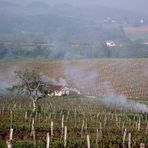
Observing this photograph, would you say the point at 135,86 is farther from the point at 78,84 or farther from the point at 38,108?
the point at 38,108

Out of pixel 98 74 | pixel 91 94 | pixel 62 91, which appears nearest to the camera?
pixel 62 91

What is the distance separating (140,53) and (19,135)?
15192 centimetres

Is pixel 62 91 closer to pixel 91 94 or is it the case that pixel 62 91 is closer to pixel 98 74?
pixel 91 94

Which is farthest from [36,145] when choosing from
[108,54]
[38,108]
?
[108,54]

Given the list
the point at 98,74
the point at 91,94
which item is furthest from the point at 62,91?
the point at 98,74

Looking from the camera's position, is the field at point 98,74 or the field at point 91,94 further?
the field at point 98,74

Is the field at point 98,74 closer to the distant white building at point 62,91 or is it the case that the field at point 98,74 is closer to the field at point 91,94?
the field at point 91,94

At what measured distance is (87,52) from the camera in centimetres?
16675

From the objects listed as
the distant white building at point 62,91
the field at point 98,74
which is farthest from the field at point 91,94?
the distant white building at point 62,91

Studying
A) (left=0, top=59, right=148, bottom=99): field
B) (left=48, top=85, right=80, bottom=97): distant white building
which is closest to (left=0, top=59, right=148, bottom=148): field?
(left=0, top=59, right=148, bottom=99): field

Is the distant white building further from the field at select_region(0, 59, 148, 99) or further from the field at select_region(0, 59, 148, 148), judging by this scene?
the field at select_region(0, 59, 148, 99)

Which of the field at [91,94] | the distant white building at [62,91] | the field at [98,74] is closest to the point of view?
the field at [91,94]

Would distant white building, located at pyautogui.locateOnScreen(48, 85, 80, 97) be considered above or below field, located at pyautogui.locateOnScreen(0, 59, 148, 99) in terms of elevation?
above

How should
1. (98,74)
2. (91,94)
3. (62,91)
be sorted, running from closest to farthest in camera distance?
1. (62,91)
2. (91,94)
3. (98,74)
